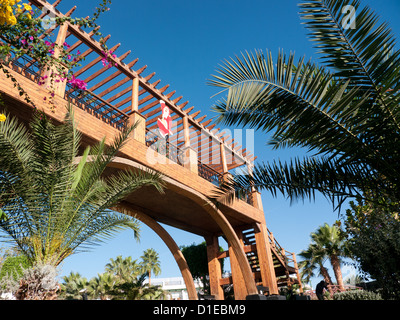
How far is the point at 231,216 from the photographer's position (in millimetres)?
12984

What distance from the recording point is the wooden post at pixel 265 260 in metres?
12.5

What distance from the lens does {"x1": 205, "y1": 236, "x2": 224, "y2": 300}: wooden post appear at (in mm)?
14008

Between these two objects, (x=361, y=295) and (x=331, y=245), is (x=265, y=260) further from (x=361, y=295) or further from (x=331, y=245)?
(x=331, y=245)

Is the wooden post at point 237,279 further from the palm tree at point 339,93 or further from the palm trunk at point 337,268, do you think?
the palm trunk at point 337,268

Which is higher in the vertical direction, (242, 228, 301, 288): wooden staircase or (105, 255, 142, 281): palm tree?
(105, 255, 142, 281): palm tree

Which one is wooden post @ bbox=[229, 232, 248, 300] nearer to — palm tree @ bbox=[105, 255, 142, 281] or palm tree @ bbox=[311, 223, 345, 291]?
palm tree @ bbox=[311, 223, 345, 291]

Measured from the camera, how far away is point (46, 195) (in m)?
5.55

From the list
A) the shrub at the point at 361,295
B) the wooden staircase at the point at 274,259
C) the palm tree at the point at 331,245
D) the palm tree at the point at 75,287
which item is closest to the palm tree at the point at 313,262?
the palm tree at the point at 331,245

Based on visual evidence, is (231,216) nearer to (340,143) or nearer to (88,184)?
(88,184)

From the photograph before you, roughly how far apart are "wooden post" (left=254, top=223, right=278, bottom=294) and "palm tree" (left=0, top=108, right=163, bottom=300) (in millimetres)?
8654

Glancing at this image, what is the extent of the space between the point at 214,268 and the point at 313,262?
15122 mm

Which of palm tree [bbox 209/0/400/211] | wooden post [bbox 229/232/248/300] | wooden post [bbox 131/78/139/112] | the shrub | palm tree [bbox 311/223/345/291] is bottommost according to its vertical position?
the shrub

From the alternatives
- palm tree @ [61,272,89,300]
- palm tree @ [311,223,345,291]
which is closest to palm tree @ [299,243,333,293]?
palm tree @ [311,223,345,291]

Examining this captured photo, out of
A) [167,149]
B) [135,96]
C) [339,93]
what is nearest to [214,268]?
[167,149]
